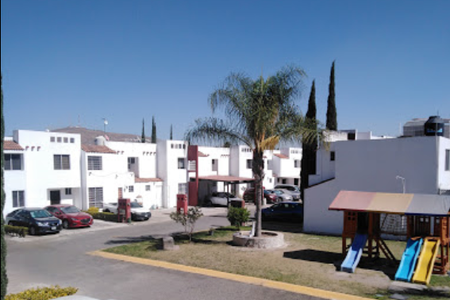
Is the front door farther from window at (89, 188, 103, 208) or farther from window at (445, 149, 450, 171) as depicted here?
window at (445, 149, 450, 171)

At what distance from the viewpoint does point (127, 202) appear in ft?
81.3

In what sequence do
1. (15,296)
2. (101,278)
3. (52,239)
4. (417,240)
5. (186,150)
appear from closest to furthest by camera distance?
1. (15,296)
2. (101,278)
3. (417,240)
4. (52,239)
5. (186,150)

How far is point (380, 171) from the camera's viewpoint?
18594 mm

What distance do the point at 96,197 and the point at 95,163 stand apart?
2.54 meters

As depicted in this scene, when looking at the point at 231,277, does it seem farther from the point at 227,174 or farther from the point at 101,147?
the point at 227,174

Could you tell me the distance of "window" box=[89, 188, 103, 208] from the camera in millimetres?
28109

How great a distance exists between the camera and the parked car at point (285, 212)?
2441 cm

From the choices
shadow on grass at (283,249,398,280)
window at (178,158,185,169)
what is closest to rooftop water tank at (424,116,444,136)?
shadow on grass at (283,249,398,280)

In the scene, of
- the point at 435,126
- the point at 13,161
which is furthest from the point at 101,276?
the point at 435,126

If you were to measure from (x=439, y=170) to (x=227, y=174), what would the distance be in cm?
2532

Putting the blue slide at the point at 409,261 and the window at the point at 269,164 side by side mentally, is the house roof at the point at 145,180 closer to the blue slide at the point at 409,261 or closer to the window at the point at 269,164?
the window at the point at 269,164

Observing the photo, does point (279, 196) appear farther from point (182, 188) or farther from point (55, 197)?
point (55, 197)

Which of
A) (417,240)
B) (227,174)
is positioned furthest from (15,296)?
(227,174)

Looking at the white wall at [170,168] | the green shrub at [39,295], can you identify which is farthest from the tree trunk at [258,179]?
the white wall at [170,168]
